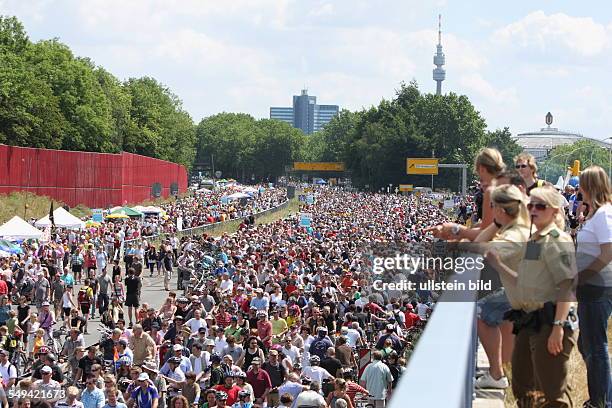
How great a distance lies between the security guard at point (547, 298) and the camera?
17.1 ft

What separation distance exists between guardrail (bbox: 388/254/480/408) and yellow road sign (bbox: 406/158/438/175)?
115 metres

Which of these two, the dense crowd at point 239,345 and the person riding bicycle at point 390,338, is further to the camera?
the person riding bicycle at point 390,338

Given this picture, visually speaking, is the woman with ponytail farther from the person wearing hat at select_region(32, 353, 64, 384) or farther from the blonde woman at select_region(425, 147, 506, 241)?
the person wearing hat at select_region(32, 353, 64, 384)

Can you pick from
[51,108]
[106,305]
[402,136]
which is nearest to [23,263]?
[106,305]

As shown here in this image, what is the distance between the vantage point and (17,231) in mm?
35938

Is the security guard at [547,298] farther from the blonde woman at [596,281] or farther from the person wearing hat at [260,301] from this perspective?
the person wearing hat at [260,301]

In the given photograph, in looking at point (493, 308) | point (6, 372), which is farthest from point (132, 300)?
point (493, 308)

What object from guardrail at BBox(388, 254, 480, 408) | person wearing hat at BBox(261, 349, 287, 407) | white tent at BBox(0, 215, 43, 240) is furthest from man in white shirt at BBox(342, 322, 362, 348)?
white tent at BBox(0, 215, 43, 240)

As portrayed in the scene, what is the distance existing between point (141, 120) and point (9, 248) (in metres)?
100

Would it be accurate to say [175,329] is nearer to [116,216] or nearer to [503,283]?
[503,283]

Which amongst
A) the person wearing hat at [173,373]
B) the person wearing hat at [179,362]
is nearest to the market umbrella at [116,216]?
the person wearing hat at [179,362]

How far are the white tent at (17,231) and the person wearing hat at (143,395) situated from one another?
2270cm

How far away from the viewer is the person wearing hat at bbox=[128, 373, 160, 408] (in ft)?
44.4

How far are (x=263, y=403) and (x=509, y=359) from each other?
757cm
